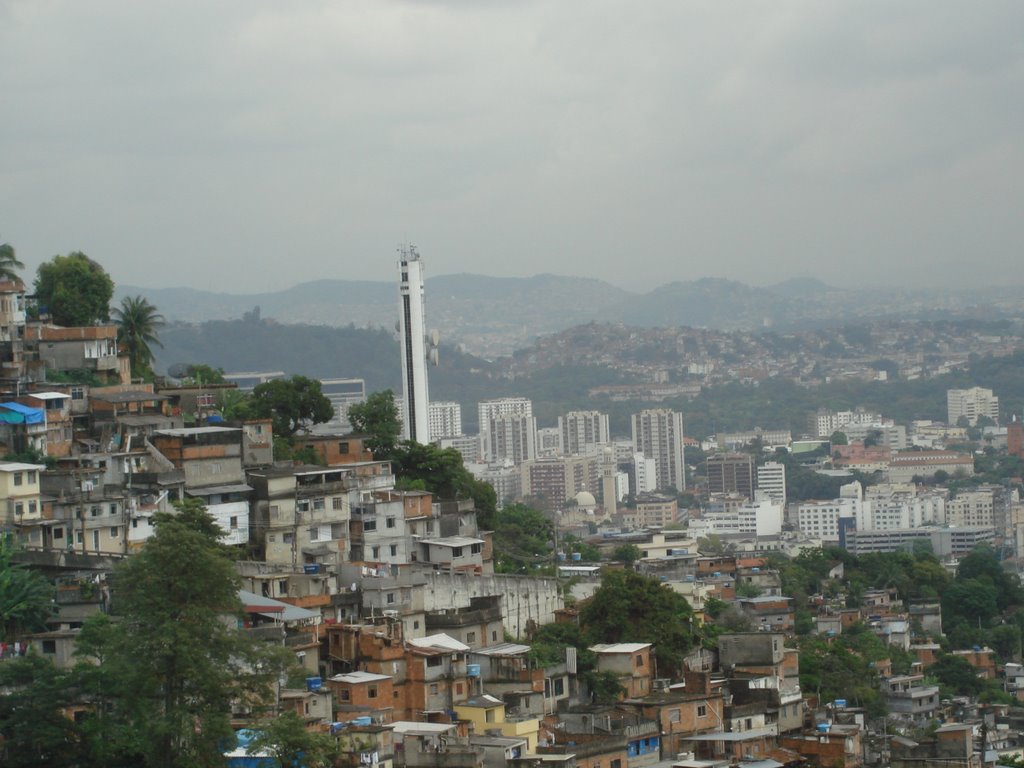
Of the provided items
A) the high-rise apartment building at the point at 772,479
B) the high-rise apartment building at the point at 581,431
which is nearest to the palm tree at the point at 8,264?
the high-rise apartment building at the point at 772,479

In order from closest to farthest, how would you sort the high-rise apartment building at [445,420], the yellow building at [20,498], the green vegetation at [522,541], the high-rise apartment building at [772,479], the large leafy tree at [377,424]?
the yellow building at [20,498] < the large leafy tree at [377,424] < the green vegetation at [522,541] < the high-rise apartment building at [772,479] < the high-rise apartment building at [445,420]

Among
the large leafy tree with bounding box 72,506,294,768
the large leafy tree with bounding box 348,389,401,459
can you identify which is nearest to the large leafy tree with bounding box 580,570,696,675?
the large leafy tree with bounding box 348,389,401,459

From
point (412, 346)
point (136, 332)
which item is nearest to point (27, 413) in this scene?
point (136, 332)

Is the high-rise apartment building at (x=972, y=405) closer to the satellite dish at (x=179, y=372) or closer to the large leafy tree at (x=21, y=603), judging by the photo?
the satellite dish at (x=179, y=372)

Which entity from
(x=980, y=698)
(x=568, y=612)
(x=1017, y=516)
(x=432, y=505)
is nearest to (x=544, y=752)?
(x=568, y=612)

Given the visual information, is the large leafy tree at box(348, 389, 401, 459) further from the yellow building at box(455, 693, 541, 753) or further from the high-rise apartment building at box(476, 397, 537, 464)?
the high-rise apartment building at box(476, 397, 537, 464)
